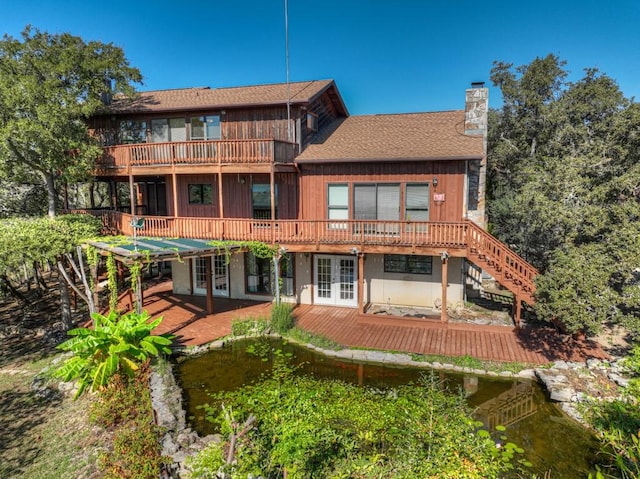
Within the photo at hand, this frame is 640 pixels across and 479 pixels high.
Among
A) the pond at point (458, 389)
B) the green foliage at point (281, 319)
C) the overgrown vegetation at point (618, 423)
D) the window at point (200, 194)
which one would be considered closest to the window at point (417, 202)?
the green foliage at point (281, 319)

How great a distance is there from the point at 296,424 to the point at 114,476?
3026mm

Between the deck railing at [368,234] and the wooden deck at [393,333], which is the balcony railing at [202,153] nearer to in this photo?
the deck railing at [368,234]

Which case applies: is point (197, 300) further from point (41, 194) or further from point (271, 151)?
point (41, 194)

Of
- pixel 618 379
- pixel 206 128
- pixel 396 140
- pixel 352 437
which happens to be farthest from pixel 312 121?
pixel 618 379

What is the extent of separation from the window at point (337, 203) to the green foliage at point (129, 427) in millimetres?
8533

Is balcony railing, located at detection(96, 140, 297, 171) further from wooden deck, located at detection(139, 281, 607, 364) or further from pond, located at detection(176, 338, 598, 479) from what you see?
pond, located at detection(176, 338, 598, 479)

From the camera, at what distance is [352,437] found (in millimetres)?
6980

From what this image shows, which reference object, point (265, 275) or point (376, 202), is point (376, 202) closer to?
point (376, 202)

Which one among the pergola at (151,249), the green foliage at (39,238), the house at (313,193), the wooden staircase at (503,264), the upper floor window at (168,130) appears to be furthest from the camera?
the upper floor window at (168,130)

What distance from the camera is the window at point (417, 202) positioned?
14.1m

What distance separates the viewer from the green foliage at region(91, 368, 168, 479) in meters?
6.38

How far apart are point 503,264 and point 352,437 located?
7676 mm

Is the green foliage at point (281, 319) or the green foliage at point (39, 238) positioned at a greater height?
the green foliage at point (39, 238)

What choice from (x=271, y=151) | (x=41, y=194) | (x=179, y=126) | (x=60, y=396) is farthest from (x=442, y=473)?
(x=41, y=194)
